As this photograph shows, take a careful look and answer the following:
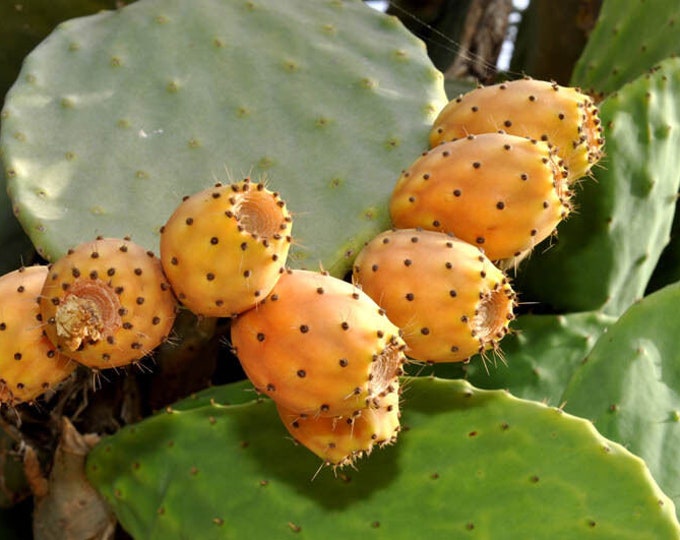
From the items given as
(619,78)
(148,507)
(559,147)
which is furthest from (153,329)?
(619,78)

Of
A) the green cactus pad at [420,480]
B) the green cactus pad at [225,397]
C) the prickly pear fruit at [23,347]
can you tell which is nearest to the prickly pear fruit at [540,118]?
the green cactus pad at [420,480]

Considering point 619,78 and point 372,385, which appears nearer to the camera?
point 372,385

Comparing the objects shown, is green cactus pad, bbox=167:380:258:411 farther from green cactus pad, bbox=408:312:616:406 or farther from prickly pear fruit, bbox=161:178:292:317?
prickly pear fruit, bbox=161:178:292:317

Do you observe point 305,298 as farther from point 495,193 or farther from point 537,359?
point 537,359

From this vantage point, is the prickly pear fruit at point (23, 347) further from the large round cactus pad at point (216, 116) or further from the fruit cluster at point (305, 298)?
the large round cactus pad at point (216, 116)

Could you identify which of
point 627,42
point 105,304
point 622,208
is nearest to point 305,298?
point 105,304

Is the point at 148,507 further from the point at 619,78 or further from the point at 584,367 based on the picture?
the point at 619,78
